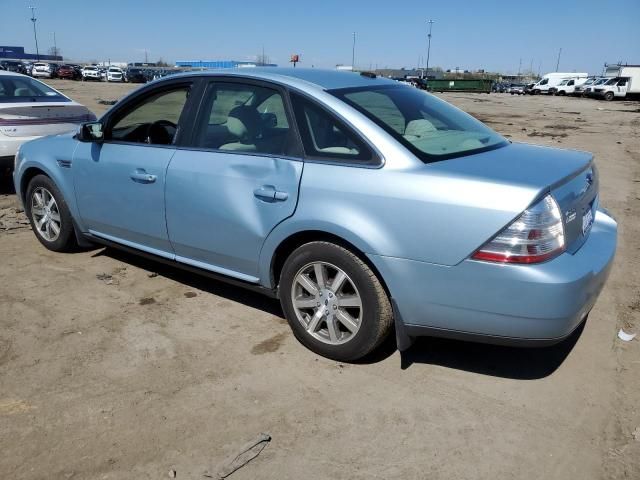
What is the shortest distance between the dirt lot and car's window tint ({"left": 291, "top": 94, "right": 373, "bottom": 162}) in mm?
1264

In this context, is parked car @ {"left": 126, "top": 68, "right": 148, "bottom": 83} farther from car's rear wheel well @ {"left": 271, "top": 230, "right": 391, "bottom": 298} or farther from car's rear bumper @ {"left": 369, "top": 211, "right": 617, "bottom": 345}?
car's rear bumper @ {"left": 369, "top": 211, "right": 617, "bottom": 345}

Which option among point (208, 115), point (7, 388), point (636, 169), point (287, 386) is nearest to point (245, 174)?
point (208, 115)

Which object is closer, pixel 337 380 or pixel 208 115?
pixel 337 380

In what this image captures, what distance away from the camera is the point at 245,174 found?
3.50m

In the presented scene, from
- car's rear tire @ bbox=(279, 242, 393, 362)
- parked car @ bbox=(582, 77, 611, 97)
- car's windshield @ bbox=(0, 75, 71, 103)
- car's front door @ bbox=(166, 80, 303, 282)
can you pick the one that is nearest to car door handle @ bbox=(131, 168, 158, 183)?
car's front door @ bbox=(166, 80, 303, 282)

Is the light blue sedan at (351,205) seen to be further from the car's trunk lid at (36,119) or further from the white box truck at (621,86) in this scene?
the white box truck at (621,86)

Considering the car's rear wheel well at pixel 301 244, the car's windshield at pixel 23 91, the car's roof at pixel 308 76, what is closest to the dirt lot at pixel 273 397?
the car's rear wheel well at pixel 301 244

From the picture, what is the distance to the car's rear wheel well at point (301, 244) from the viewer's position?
3.12m

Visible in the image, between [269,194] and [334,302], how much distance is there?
29.6 inches

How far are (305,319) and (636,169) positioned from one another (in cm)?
992

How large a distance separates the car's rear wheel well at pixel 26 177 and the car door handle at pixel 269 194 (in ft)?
8.71

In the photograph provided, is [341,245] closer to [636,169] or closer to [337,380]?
[337,380]

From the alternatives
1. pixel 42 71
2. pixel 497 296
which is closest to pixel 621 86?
pixel 497 296

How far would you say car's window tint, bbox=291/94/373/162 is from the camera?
317 centimetres
